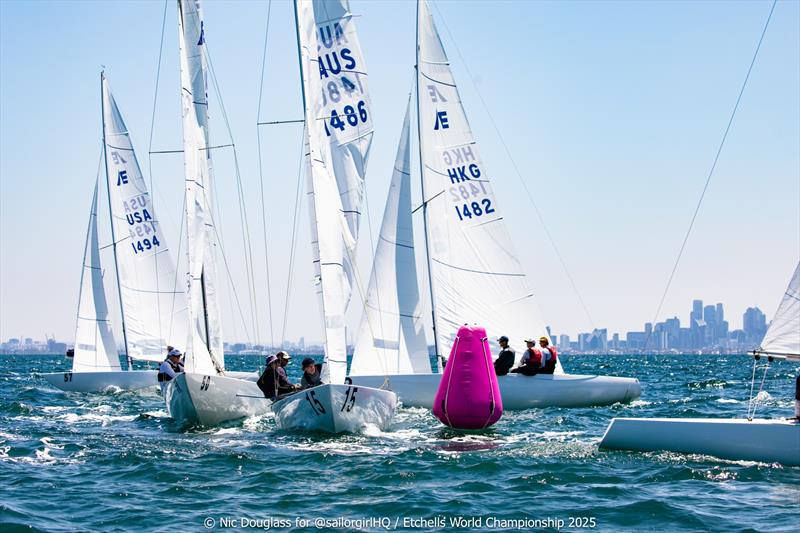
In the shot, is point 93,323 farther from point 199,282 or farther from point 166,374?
point 199,282

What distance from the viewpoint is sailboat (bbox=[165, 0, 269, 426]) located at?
15.4 meters

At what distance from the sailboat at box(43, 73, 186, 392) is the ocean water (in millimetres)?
11688

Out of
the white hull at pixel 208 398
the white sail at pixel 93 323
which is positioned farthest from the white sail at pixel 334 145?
the white sail at pixel 93 323

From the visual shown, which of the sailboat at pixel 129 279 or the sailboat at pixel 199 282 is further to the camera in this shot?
the sailboat at pixel 129 279

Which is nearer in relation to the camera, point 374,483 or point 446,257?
point 374,483

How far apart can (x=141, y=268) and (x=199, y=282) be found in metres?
10.8

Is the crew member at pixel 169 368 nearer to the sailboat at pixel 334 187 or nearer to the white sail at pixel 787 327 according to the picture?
the sailboat at pixel 334 187

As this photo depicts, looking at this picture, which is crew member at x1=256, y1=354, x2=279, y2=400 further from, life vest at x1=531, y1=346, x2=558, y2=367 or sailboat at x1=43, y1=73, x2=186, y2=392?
sailboat at x1=43, y1=73, x2=186, y2=392

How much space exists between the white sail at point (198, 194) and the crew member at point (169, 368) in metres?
0.86

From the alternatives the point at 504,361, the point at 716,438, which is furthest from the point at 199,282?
the point at 716,438

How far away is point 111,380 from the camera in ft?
82.4

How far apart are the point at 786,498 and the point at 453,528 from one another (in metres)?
3.42

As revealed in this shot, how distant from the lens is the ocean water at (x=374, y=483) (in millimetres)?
8617

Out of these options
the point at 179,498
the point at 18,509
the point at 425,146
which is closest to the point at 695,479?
the point at 179,498
